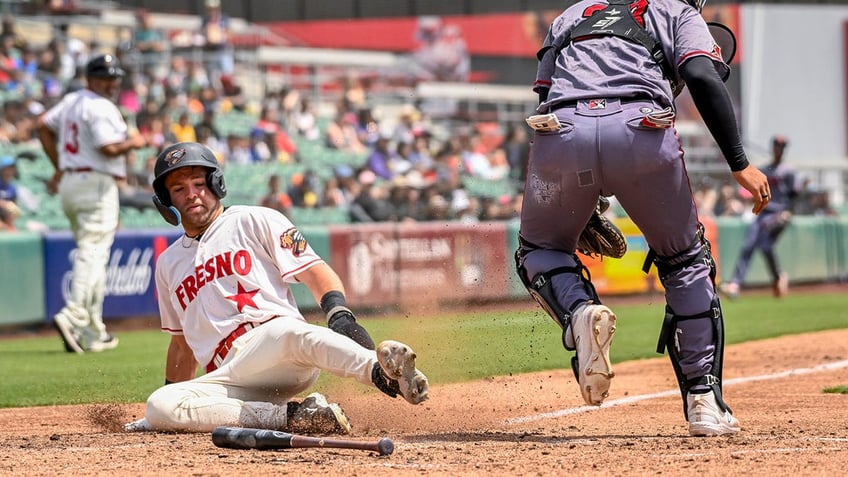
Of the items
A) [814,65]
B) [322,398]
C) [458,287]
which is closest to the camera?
[322,398]

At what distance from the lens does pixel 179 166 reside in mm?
5629

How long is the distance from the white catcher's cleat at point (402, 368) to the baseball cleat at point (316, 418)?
1.82ft

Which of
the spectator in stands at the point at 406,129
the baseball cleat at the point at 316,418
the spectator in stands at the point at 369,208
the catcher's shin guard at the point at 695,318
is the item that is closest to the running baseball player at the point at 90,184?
the baseball cleat at the point at 316,418

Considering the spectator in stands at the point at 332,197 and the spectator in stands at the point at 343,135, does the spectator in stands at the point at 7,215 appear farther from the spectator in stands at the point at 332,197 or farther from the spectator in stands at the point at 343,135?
the spectator in stands at the point at 343,135

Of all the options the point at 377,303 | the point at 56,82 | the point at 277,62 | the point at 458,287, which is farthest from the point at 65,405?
the point at 277,62

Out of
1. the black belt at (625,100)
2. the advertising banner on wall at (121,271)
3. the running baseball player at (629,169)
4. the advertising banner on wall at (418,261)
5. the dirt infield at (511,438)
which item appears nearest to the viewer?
the dirt infield at (511,438)

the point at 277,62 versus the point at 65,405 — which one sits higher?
the point at 277,62

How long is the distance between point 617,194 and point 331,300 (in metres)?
Answer: 1.36

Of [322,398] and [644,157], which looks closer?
[644,157]

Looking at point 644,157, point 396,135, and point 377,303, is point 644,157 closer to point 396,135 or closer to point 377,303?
point 377,303

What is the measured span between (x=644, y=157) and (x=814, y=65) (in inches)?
1394

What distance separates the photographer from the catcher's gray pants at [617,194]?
5.04 m

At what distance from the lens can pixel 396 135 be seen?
22.5m

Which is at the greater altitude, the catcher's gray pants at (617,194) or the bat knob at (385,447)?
the catcher's gray pants at (617,194)
